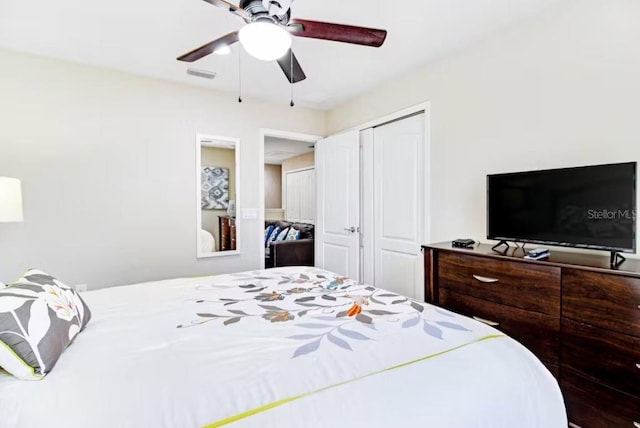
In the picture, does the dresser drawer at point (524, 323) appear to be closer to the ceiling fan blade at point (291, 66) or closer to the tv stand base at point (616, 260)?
the tv stand base at point (616, 260)

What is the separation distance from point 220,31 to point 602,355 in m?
3.00

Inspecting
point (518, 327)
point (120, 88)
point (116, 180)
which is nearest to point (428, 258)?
point (518, 327)

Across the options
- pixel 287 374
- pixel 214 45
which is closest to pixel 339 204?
pixel 214 45

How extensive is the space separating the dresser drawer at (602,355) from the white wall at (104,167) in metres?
3.09

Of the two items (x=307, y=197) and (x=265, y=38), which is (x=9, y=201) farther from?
(x=307, y=197)

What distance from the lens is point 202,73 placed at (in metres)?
3.22

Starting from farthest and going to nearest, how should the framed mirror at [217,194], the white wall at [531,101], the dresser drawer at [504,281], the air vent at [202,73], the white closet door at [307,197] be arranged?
1. the white closet door at [307,197]
2. the framed mirror at [217,194]
3. the air vent at [202,73]
4. the white wall at [531,101]
5. the dresser drawer at [504,281]

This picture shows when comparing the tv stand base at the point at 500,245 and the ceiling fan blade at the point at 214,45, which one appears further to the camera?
the tv stand base at the point at 500,245

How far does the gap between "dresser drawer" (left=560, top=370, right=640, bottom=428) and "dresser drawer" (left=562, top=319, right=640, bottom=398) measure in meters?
0.04

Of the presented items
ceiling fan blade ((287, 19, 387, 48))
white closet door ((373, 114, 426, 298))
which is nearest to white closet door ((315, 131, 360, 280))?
white closet door ((373, 114, 426, 298))

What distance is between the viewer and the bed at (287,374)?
85 centimetres

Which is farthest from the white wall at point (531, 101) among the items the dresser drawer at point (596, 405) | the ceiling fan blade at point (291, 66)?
the ceiling fan blade at point (291, 66)

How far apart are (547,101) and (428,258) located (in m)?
1.32

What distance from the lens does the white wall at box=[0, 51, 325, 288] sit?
110 inches
